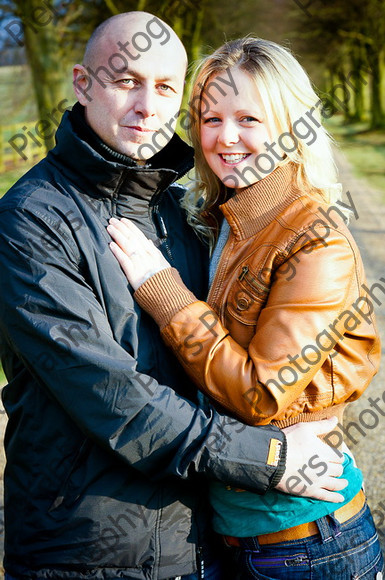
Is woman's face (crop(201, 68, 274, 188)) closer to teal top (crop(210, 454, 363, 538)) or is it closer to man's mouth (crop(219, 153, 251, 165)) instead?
man's mouth (crop(219, 153, 251, 165))

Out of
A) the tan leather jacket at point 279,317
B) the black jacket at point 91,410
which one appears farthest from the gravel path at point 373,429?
the black jacket at point 91,410

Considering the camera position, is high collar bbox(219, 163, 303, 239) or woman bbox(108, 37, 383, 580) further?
high collar bbox(219, 163, 303, 239)

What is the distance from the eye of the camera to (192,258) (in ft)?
7.95

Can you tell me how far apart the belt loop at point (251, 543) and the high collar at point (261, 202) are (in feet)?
3.21

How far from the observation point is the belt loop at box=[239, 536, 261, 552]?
6.66 feet

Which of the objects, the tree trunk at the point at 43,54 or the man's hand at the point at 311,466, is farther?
the tree trunk at the point at 43,54

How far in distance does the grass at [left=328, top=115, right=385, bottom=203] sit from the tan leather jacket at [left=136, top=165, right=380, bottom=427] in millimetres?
9983

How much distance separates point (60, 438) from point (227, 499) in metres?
0.55

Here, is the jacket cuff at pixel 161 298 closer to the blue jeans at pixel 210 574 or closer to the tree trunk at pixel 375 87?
the blue jeans at pixel 210 574

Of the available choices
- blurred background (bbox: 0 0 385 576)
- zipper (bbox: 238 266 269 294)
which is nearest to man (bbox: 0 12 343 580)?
zipper (bbox: 238 266 269 294)

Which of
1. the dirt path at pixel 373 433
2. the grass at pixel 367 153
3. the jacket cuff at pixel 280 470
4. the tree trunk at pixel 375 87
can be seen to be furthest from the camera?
the tree trunk at pixel 375 87

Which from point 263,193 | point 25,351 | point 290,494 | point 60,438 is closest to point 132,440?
point 60,438

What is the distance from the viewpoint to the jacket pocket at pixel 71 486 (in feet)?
6.31

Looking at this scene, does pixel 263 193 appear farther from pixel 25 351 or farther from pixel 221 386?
pixel 25 351
